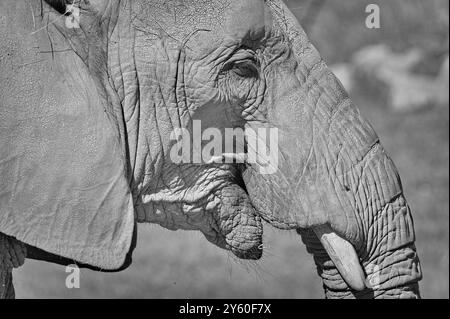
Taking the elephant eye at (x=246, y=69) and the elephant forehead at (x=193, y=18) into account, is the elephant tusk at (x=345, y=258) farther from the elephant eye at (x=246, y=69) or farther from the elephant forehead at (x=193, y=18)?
the elephant forehead at (x=193, y=18)

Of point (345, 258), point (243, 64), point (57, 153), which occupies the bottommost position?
point (345, 258)

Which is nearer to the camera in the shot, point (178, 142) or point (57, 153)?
point (57, 153)

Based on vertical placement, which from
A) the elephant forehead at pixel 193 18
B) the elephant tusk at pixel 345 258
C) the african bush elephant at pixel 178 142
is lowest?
the elephant tusk at pixel 345 258

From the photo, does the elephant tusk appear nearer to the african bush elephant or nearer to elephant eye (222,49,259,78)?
the african bush elephant

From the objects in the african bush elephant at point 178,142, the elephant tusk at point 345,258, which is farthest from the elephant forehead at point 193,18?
the elephant tusk at point 345,258

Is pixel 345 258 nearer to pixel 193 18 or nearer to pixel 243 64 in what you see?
pixel 243 64

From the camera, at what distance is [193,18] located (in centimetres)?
322

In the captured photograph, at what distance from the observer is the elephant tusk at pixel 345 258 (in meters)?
3.31

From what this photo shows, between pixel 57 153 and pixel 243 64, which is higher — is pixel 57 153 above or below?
below

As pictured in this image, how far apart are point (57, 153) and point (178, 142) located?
0.38 metres

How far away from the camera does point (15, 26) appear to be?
3.05 meters

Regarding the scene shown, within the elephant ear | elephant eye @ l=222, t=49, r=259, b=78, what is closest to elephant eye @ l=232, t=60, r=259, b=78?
elephant eye @ l=222, t=49, r=259, b=78

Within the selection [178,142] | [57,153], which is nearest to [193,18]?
[178,142]
